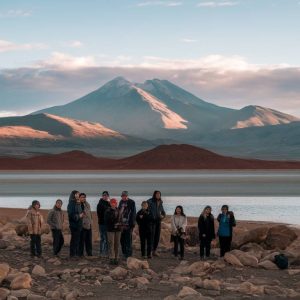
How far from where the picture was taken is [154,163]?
3937 inches

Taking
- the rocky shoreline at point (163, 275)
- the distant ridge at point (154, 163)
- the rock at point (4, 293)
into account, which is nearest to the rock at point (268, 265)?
the rocky shoreline at point (163, 275)

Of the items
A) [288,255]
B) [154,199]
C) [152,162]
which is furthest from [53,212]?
[152,162]

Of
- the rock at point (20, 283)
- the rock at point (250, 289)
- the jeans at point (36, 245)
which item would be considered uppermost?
the jeans at point (36, 245)

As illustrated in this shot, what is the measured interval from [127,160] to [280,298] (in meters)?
92.1

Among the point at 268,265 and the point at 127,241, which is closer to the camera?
the point at 268,265

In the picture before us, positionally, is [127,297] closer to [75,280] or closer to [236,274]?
[75,280]

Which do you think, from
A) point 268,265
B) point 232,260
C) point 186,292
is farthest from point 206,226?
point 186,292

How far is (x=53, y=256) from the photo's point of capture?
14766mm

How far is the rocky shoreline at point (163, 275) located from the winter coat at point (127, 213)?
2.64 ft

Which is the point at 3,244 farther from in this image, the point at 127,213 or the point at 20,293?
the point at 20,293

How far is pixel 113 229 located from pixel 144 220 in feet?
3.15

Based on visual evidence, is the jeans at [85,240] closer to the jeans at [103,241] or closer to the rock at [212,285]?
the jeans at [103,241]

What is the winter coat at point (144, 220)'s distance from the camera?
14.5 m

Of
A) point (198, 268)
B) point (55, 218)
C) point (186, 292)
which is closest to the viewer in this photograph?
point (186, 292)
